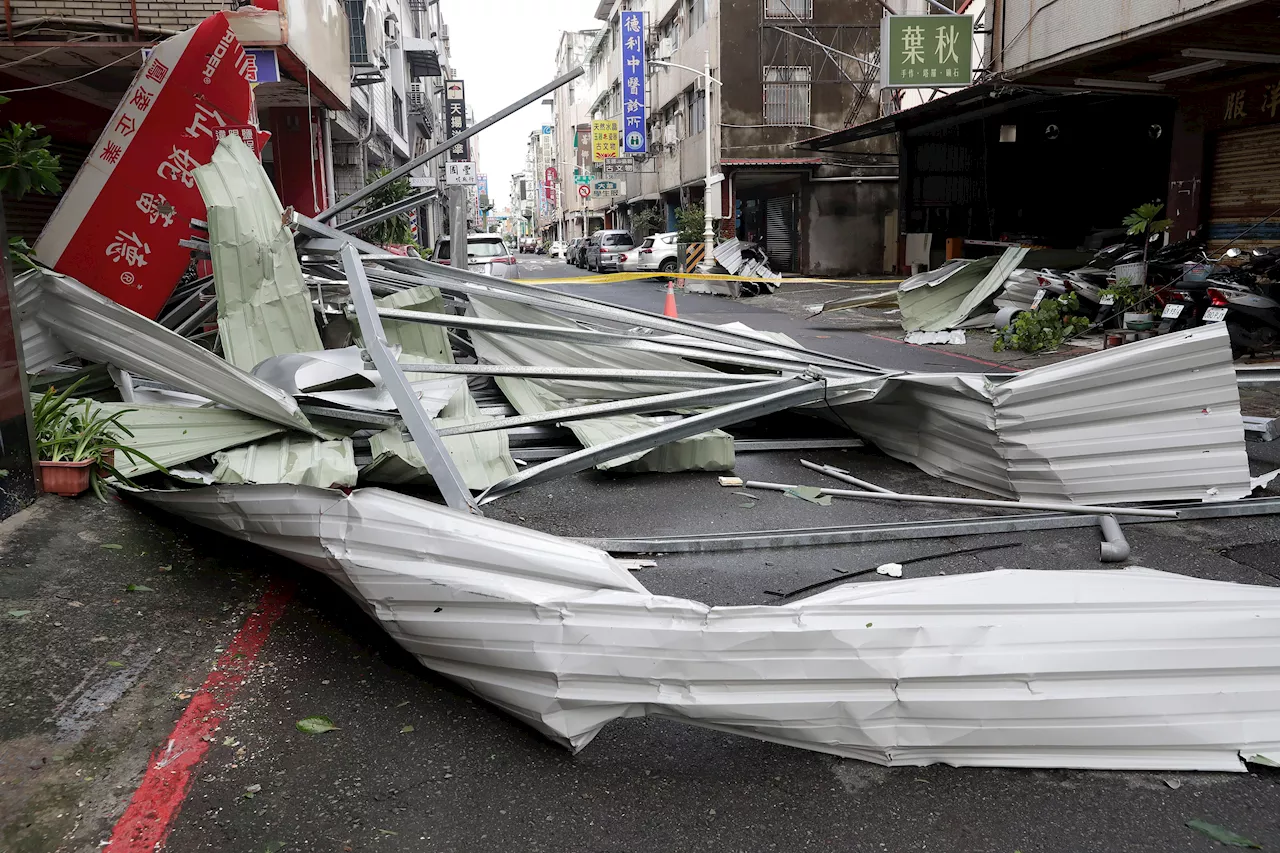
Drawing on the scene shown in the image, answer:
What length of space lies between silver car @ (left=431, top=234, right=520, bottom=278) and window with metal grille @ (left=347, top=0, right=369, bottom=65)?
423 cm

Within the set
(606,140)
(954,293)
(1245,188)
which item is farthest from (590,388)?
(606,140)

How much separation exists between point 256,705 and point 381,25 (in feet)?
81.9

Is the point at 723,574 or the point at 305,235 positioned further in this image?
the point at 305,235

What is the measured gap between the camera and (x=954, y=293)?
14.1 m

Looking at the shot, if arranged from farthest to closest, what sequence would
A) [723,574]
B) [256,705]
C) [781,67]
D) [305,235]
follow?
[781,67], [305,235], [723,574], [256,705]

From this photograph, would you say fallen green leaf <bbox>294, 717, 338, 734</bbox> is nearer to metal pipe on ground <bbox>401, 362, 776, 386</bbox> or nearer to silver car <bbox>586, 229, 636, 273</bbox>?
metal pipe on ground <bbox>401, 362, 776, 386</bbox>

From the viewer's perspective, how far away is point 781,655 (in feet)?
8.54

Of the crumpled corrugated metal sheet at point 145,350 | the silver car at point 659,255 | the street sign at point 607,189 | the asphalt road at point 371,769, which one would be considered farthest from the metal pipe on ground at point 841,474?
the street sign at point 607,189

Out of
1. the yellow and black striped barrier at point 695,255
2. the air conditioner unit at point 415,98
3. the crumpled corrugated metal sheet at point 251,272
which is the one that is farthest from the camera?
the air conditioner unit at point 415,98

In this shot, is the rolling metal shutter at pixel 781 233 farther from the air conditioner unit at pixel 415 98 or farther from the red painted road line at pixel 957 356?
the red painted road line at pixel 957 356

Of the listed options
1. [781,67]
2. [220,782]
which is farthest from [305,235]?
[781,67]

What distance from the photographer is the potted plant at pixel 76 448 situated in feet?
14.3

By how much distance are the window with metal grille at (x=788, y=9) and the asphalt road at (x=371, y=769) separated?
31595mm

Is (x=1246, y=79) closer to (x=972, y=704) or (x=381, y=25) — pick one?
(x=972, y=704)
